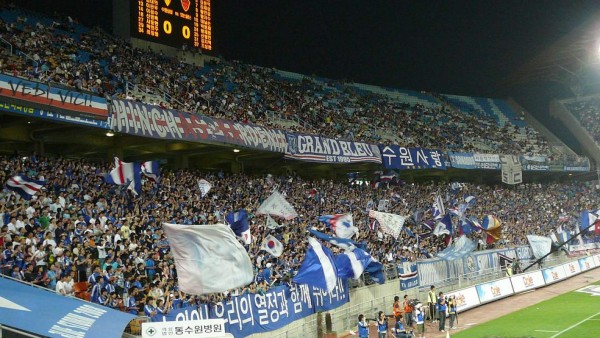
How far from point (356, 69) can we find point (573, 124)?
2273 cm

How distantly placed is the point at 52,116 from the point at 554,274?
28.0 m

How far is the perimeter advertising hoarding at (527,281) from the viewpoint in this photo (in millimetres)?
32031

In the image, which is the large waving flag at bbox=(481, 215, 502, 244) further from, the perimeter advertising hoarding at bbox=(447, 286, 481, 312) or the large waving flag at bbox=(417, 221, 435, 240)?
the perimeter advertising hoarding at bbox=(447, 286, 481, 312)

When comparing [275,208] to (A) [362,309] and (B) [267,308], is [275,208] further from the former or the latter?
(A) [362,309]

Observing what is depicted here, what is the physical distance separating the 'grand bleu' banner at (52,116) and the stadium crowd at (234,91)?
111cm

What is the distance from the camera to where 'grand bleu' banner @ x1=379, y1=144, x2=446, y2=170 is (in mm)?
37688

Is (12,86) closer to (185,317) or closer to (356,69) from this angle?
(185,317)

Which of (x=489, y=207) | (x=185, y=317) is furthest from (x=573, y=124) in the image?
(x=185, y=317)

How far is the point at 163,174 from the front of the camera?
25234mm

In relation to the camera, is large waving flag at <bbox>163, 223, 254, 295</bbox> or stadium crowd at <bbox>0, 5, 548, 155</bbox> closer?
large waving flag at <bbox>163, 223, 254, 295</bbox>

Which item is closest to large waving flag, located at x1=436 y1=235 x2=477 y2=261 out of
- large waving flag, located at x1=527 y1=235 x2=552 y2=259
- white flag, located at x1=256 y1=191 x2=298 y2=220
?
large waving flag, located at x1=527 y1=235 x2=552 y2=259

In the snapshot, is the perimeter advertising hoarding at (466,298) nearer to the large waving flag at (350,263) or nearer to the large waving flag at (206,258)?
the large waving flag at (350,263)

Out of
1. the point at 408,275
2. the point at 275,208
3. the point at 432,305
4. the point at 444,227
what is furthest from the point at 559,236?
the point at 275,208

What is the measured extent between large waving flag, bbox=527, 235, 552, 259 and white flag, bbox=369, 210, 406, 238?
14535 mm
